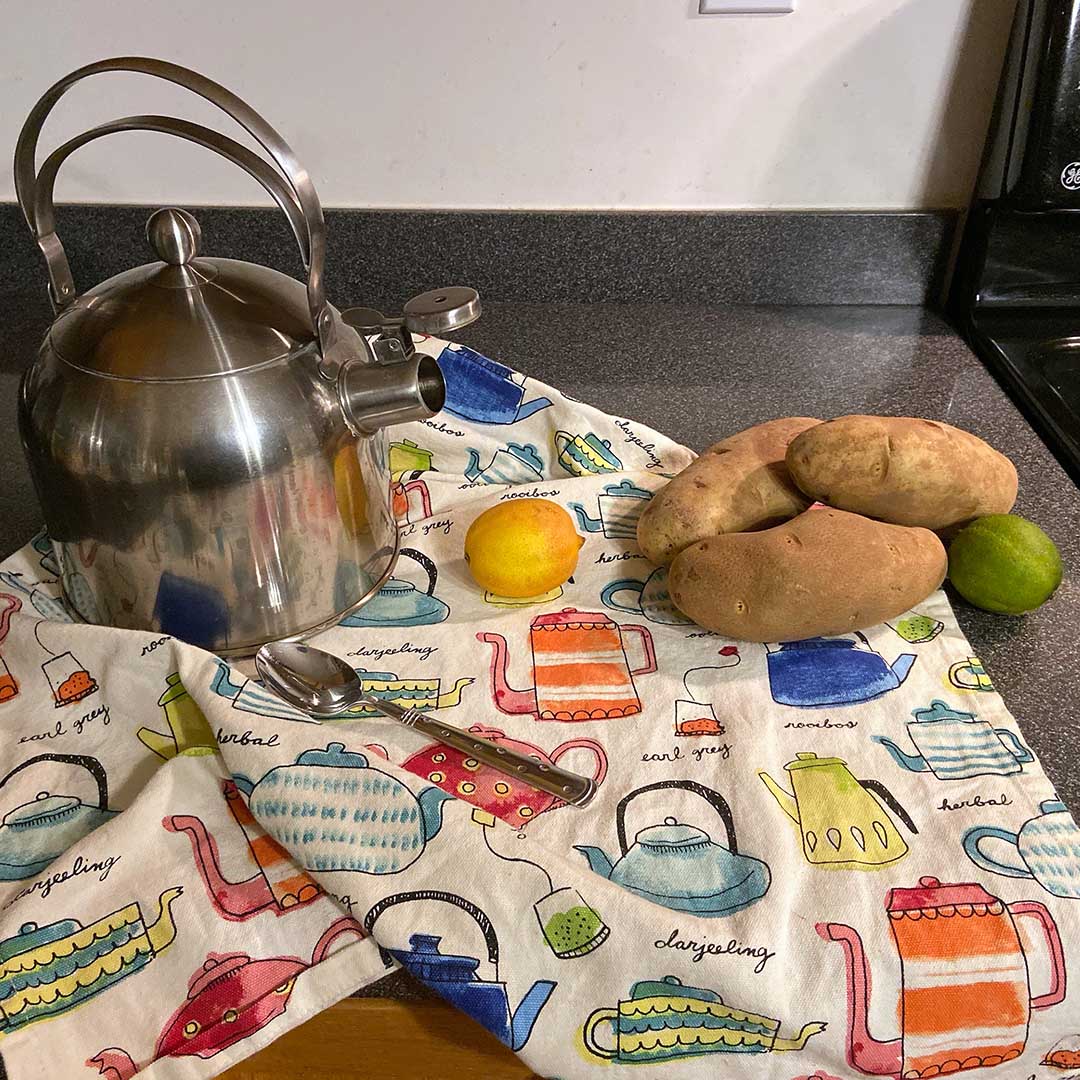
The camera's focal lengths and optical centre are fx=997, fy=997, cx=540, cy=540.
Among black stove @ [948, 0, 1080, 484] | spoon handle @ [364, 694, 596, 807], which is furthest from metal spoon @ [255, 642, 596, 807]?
black stove @ [948, 0, 1080, 484]

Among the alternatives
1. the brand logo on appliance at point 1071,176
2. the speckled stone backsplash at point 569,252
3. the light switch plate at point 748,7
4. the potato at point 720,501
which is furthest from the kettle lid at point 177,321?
the brand logo on appliance at point 1071,176

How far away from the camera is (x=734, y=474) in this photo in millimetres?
710

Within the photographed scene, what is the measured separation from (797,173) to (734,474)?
0.49m

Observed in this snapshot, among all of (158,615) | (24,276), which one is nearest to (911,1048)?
(158,615)

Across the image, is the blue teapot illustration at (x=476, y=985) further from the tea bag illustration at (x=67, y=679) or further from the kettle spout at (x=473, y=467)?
the kettle spout at (x=473, y=467)

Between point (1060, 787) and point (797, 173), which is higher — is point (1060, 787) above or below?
below

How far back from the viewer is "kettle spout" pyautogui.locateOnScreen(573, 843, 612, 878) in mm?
506

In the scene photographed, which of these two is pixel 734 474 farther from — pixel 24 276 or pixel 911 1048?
pixel 24 276

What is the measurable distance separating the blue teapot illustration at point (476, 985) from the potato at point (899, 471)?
0.37 metres

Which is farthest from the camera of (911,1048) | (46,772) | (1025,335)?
A: (1025,335)

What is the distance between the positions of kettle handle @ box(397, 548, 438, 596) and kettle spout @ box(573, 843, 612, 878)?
0.25 m

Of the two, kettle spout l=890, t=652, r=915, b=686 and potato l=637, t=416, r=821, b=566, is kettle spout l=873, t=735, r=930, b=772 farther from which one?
potato l=637, t=416, r=821, b=566

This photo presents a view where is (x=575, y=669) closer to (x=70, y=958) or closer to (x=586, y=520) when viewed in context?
(x=586, y=520)

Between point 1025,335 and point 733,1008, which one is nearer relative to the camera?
point 733,1008
